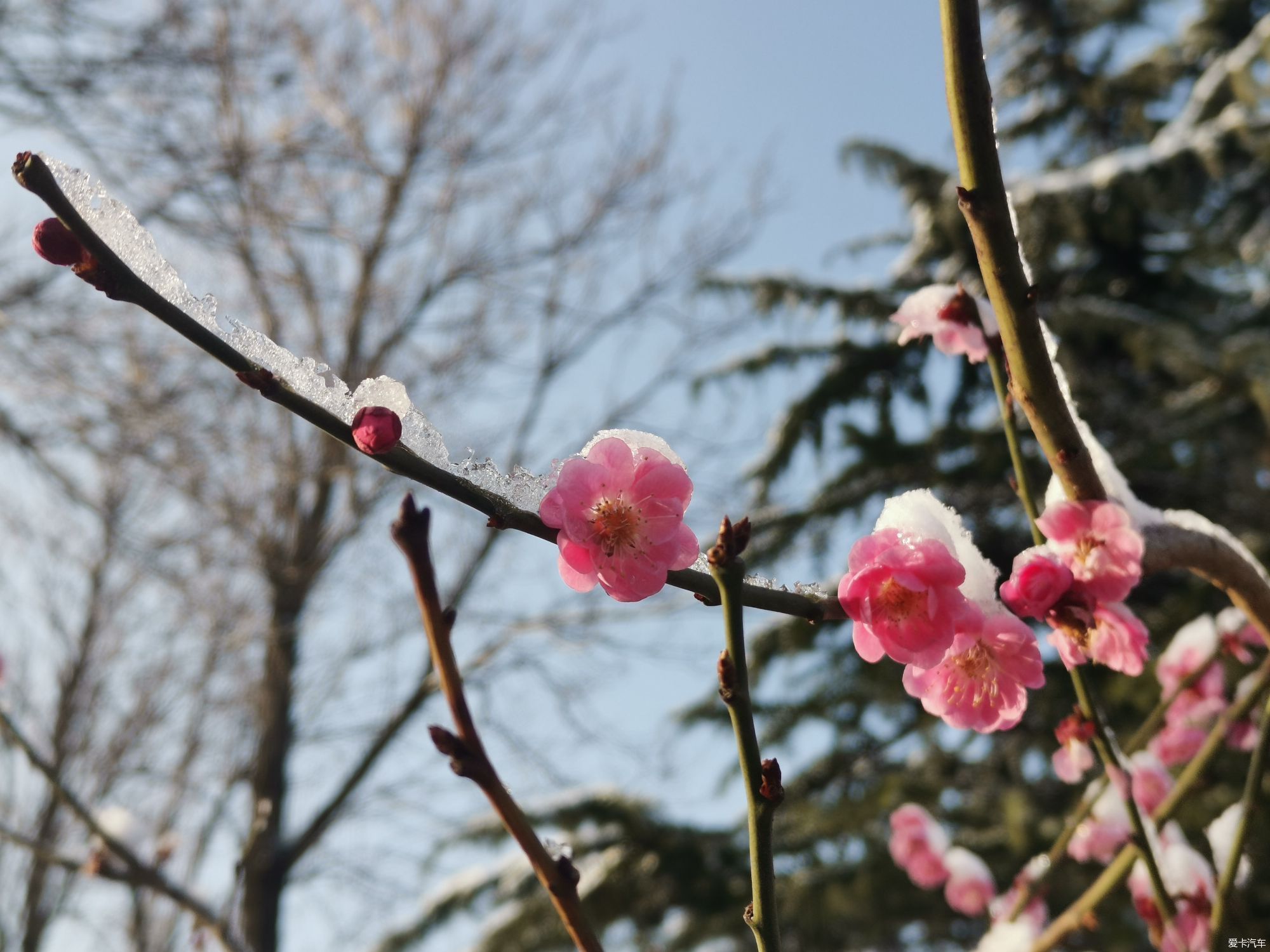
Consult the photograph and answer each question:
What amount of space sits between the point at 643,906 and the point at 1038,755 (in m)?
2.32

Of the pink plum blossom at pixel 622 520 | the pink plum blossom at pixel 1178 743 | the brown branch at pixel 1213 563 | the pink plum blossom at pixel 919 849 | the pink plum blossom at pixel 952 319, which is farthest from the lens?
the pink plum blossom at pixel 919 849

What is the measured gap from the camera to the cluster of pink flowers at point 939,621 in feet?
2.73

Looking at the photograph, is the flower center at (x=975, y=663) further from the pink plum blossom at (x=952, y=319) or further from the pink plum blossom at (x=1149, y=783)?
the pink plum blossom at (x=1149, y=783)

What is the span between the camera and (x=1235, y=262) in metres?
5.80

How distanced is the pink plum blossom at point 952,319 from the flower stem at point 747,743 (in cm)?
75

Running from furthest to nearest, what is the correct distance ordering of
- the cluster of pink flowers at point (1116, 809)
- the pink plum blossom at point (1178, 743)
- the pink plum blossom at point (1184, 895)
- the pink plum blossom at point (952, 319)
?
the pink plum blossom at point (1178, 743) → the cluster of pink flowers at point (1116, 809) → the pink plum blossom at point (1184, 895) → the pink plum blossom at point (952, 319)

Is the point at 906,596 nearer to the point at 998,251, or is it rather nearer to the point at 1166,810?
the point at 998,251

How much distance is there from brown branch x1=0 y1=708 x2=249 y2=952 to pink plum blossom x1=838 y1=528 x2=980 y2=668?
4.15 ft

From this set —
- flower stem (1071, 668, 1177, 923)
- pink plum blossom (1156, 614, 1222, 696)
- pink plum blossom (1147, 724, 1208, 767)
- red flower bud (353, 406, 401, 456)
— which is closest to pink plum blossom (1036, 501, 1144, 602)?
flower stem (1071, 668, 1177, 923)

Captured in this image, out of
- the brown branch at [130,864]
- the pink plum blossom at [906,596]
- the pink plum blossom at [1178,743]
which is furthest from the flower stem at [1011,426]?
the brown branch at [130,864]

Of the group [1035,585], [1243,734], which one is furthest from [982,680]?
[1243,734]

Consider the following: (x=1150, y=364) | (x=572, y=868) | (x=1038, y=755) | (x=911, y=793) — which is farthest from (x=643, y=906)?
(x=572, y=868)

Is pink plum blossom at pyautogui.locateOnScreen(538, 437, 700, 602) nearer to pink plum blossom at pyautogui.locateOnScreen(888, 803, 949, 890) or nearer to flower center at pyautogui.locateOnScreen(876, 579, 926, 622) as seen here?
flower center at pyautogui.locateOnScreen(876, 579, 926, 622)

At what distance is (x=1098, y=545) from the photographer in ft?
3.27
